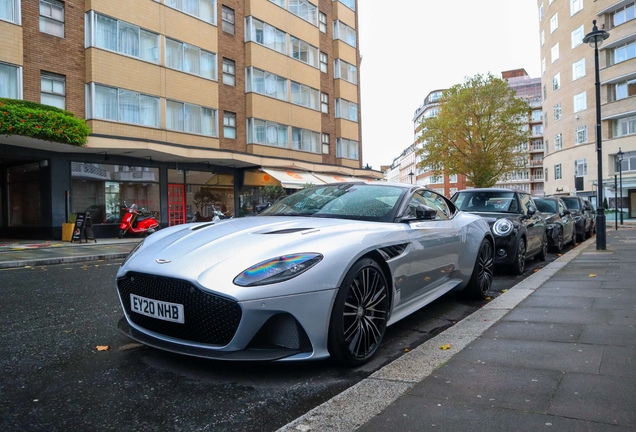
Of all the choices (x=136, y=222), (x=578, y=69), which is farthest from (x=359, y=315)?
(x=578, y=69)

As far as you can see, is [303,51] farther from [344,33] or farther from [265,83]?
[344,33]

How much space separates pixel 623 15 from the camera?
133ft

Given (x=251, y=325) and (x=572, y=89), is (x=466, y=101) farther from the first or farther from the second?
(x=251, y=325)

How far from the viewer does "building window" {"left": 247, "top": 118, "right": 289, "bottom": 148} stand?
25.5m

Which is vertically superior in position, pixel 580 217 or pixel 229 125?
pixel 229 125

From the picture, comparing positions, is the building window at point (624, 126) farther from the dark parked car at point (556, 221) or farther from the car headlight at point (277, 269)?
the car headlight at point (277, 269)

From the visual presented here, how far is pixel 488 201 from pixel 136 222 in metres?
14.9

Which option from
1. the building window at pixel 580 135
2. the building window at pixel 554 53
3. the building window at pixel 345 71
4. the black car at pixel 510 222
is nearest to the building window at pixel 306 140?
the building window at pixel 345 71

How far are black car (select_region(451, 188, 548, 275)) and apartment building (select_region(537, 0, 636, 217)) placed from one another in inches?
1408

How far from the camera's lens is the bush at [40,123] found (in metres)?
14.0

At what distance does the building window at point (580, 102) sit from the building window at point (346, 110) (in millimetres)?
24171

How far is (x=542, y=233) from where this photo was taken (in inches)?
384

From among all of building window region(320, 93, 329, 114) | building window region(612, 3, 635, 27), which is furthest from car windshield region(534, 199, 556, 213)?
building window region(612, 3, 635, 27)

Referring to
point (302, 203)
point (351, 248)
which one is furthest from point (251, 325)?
point (302, 203)
